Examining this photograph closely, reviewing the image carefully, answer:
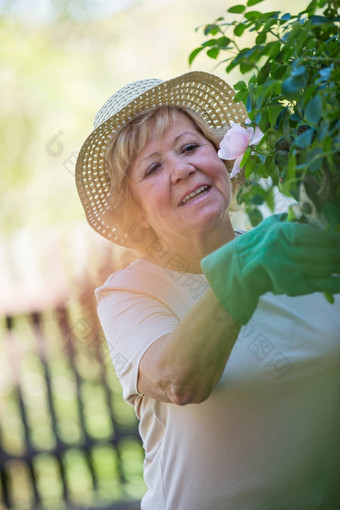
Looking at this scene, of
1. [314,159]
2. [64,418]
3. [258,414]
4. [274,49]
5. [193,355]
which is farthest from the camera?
[64,418]

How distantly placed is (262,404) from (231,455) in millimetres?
132

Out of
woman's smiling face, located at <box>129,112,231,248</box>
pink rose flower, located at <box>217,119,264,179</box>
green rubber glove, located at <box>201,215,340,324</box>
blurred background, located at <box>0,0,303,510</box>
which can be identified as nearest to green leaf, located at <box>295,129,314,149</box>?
green rubber glove, located at <box>201,215,340,324</box>

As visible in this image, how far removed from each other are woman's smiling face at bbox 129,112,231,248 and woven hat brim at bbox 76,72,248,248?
0.26 ft

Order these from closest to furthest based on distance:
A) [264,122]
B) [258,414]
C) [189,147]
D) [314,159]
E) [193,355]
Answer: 1. [314,159]
2. [264,122]
3. [193,355]
4. [258,414]
5. [189,147]

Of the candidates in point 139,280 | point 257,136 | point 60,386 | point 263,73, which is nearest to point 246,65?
point 263,73

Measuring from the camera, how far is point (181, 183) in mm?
1382

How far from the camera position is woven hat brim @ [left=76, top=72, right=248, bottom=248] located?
1522 millimetres

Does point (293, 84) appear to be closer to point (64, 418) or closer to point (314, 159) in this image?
point (314, 159)

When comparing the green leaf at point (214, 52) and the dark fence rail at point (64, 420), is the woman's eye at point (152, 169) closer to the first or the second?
the green leaf at point (214, 52)

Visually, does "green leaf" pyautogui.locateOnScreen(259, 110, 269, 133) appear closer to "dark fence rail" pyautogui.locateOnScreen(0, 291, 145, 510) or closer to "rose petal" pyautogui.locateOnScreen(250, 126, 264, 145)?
"rose petal" pyautogui.locateOnScreen(250, 126, 264, 145)

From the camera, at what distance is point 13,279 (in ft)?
12.6

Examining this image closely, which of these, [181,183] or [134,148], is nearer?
Answer: [181,183]

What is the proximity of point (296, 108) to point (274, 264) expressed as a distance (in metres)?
0.25

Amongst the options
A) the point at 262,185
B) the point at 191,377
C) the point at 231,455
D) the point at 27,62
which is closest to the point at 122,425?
the point at 231,455
